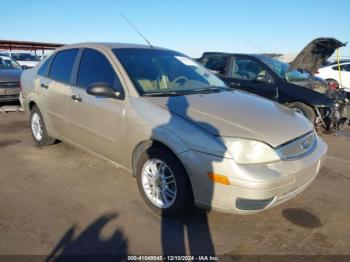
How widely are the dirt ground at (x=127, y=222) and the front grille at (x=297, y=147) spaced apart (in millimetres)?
723

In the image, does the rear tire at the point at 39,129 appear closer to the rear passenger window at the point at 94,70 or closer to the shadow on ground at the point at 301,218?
the rear passenger window at the point at 94,70

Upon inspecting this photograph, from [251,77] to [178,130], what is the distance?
17.0ft

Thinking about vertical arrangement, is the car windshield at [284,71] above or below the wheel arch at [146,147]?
above

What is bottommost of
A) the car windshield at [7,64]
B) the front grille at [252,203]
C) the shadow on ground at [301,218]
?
the shadow on ground at [301,218]

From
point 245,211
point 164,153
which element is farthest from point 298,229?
point 164,153

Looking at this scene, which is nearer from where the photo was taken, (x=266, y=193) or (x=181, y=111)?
(x=266, y=193)

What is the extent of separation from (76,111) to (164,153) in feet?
5.39

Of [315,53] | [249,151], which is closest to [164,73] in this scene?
[249,151]

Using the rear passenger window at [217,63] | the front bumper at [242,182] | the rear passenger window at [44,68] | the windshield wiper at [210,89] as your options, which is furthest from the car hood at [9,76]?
the front bumper at [242,182]

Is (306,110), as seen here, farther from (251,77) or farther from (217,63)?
(217,63)

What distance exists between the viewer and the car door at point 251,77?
7641 mm

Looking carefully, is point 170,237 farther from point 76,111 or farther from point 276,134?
point 76,111

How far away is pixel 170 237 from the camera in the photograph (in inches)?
127

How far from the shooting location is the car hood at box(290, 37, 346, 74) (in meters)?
8.61
